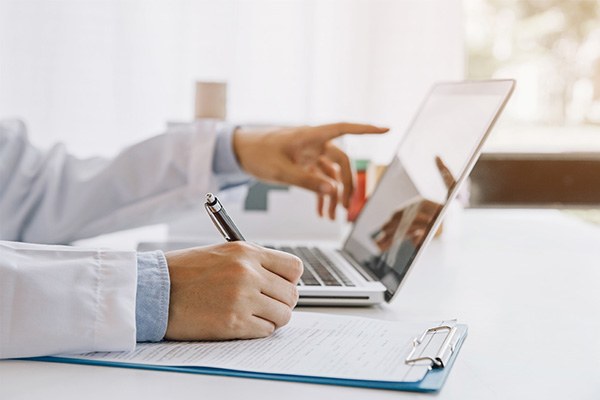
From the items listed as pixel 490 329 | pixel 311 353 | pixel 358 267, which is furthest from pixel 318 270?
pixel 311 353

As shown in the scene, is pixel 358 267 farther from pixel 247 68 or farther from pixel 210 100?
pixel 247 68

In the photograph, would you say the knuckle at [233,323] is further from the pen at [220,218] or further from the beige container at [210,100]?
the beige container at [210,100]

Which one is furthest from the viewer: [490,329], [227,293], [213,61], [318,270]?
[213,61]

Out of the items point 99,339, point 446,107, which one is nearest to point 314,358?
point 99,339

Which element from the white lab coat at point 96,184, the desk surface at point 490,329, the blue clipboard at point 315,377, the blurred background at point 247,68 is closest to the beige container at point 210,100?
the white lab coat at point 96,184

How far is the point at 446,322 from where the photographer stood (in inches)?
36.5

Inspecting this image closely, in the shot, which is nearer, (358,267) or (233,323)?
(233,323)

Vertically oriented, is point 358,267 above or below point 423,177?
below

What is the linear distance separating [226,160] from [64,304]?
0.78 metres

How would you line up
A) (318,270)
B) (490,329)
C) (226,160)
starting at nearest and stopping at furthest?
(490,329)
(318,270)
(226,160)

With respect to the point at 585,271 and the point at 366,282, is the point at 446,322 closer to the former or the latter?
the point at 366,282

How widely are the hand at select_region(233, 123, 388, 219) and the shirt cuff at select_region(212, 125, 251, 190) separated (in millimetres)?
22

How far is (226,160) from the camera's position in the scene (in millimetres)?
1561

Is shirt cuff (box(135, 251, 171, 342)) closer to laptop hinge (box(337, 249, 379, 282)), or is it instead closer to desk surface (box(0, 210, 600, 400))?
desk surface (box(0, 210, 600, 400))
